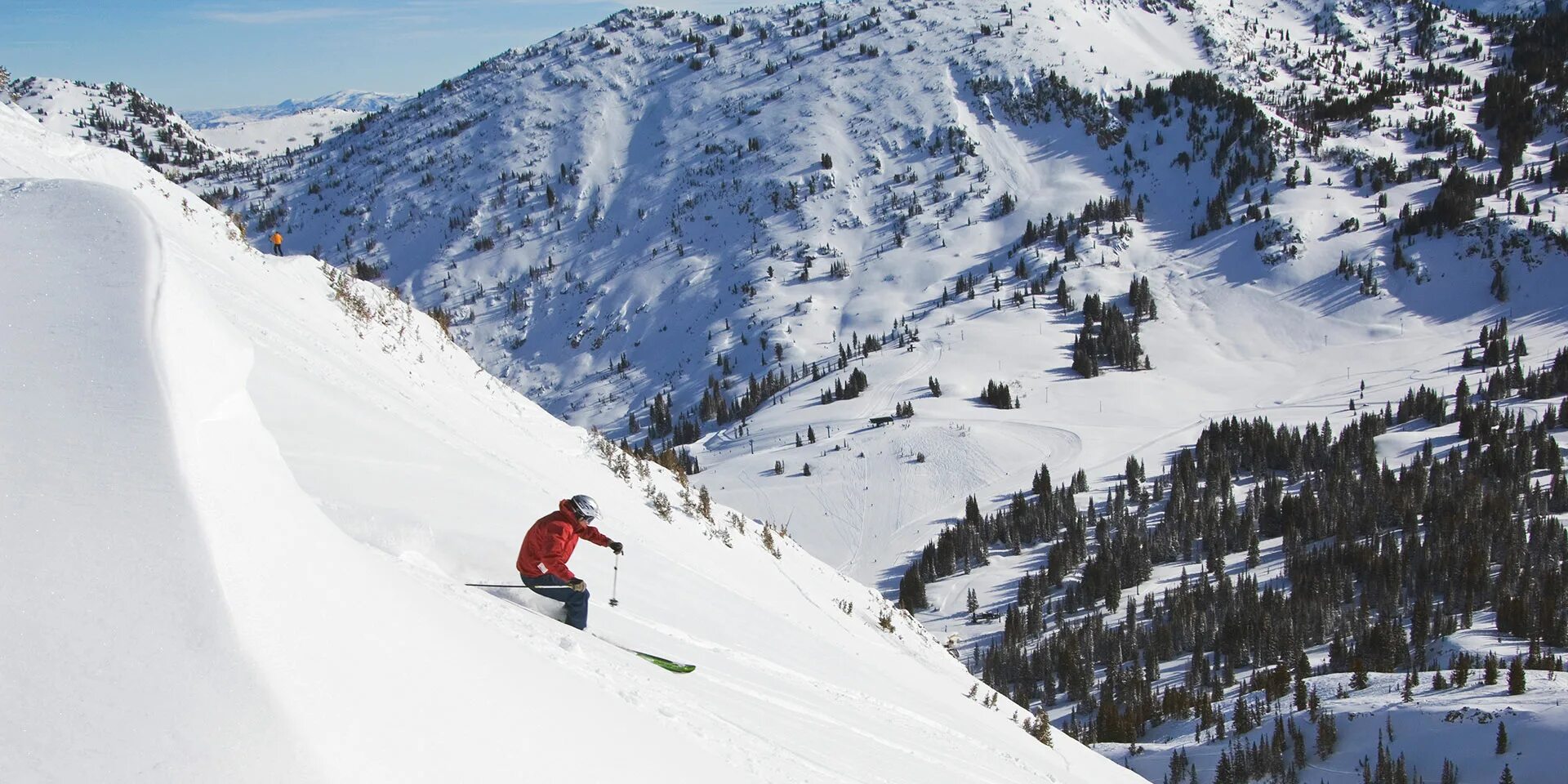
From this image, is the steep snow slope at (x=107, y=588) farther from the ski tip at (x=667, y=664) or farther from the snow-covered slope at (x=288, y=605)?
the ski tip at (x=667, y=664)

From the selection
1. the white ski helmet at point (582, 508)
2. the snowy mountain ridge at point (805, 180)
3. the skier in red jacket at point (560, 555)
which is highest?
the snowy mountain ridge at point (805, 180)

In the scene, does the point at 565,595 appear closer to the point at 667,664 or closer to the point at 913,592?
the point at 667,664

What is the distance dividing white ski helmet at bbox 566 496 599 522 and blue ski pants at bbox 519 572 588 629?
0.65 meters

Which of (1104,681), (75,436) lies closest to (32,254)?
(75,436)

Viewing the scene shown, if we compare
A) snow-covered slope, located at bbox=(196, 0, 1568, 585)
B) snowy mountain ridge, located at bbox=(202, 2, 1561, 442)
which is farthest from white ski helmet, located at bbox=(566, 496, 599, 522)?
snowy mountain ridge, located at bbox=(202, 2, 1561, 442)

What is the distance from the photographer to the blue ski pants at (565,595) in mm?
8859

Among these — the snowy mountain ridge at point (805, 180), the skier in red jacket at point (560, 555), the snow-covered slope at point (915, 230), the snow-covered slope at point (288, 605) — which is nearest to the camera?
the snow-covered slope at point (288, 605)

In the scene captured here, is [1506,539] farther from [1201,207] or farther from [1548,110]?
[1548,110]

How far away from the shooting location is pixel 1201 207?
403ft

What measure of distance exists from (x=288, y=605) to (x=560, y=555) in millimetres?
4753

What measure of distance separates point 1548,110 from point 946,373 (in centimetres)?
10184

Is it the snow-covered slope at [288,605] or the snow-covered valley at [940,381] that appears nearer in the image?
the snow-covered slope at [288,605]

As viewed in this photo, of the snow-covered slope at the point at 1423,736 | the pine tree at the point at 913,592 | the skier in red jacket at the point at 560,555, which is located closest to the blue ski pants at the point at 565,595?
the skier in red jacket at the point at 560,555

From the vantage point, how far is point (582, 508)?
9523 millimetres
